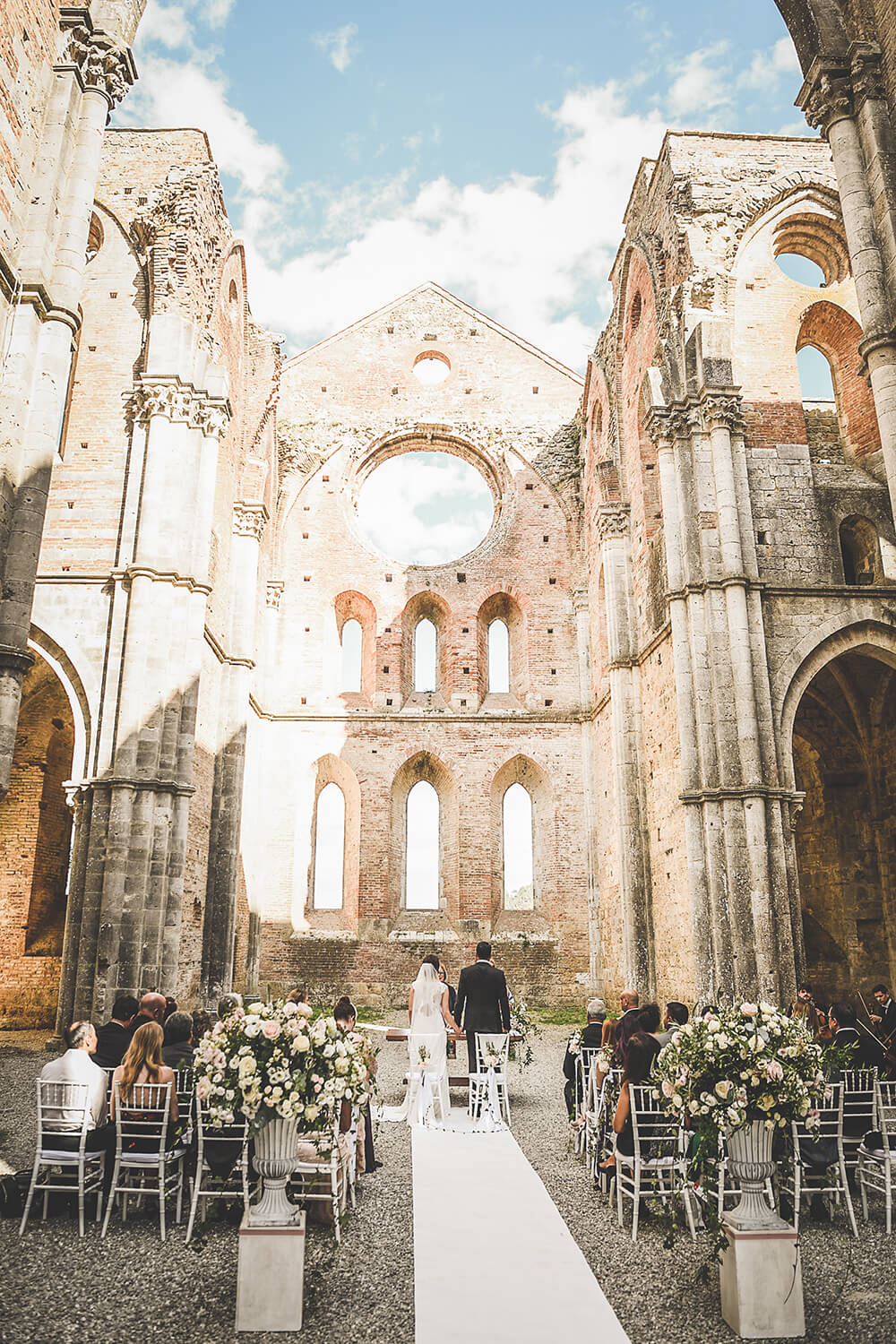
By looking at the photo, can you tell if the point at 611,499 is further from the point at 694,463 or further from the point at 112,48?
the point at 112,48

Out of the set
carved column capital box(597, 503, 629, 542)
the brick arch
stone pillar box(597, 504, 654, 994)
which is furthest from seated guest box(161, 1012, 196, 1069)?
carved column capital box(597, 503, 629, 542)

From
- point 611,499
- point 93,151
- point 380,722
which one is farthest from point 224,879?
point 93,151

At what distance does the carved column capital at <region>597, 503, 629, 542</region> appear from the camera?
1728 centimetres

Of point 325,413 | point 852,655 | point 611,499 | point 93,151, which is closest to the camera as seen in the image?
point 93,151

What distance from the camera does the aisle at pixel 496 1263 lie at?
13.9 ft

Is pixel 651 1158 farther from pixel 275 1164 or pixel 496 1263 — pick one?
pixel 275 1164

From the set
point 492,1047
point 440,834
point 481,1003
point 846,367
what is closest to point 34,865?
point 440,834

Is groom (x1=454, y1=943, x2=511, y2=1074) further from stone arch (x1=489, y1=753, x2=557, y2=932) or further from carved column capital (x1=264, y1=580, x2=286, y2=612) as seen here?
carved column capital (x1=264, y1=580, x2=286, y2=612)

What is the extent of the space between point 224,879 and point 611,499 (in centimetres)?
959

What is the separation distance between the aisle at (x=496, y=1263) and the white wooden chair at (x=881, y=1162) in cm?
201

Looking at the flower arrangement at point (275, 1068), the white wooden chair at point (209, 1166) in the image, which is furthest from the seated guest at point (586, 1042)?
the flower arrangement at point (275, 1068)

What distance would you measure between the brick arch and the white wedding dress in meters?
10.3

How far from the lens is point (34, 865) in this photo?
16.7 metres

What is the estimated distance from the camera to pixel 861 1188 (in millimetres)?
6047
